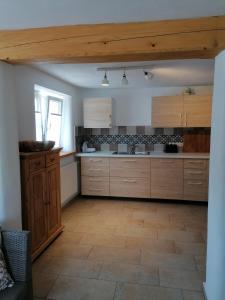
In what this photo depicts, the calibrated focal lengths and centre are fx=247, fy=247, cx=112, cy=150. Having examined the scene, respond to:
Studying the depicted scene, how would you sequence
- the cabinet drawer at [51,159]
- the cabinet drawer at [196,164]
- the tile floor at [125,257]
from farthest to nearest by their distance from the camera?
the cabinet drawer at [196,164]
the cabinet drawer at [51,159]
the tile floor at [125,257]

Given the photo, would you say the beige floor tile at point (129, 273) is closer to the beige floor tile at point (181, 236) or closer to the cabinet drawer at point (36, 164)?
the beige floor tile at point (181, 236)

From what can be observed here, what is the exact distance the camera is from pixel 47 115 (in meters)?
4.16

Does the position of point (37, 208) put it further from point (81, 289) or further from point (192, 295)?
point (192, 295)

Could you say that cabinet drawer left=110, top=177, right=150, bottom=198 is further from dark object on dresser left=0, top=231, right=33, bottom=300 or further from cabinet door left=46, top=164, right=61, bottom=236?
dark object on dresser left=0, top=231, right=33, bottom=300

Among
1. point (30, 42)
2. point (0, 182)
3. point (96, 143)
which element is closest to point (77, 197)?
point (96, 143)

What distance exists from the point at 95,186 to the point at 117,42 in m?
3.36

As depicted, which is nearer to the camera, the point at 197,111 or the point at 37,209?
the point at 37,209

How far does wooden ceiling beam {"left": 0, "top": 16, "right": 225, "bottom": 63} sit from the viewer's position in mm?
1750

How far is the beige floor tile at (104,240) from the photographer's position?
3.08 metres

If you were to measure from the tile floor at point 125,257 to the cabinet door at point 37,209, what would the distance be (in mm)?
220

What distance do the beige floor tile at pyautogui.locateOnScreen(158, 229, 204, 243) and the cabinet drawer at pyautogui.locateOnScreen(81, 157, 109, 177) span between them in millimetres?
1731

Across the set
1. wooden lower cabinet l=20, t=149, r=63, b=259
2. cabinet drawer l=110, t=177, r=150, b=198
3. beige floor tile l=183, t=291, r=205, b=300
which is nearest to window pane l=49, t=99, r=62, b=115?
wooden lower cabinet l=20, t=149, r=63, b=259

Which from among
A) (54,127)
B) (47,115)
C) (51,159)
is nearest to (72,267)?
(51,159)

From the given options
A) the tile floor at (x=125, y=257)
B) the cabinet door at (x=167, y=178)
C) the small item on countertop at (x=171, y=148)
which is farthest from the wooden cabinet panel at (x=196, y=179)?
the small item on countertop at (x=171, y=148)
